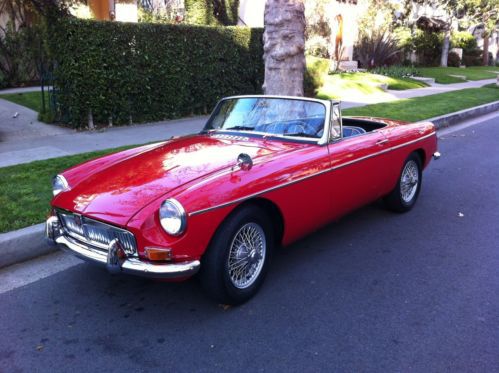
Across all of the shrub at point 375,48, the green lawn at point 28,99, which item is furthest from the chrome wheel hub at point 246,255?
the shrub at point 375,48

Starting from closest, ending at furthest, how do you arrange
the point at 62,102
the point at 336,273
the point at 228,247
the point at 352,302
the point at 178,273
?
the point at 178,273 < the point at 228,247 < the point at 352,302 < the point at 336,273 < the point at 62,102

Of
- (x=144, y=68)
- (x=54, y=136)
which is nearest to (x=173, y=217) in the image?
(x=54, y=136)

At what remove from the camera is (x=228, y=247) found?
3.30 m

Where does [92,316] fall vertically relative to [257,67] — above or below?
below

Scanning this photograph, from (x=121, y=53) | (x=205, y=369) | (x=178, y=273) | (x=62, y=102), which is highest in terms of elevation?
(x=121, y=53)

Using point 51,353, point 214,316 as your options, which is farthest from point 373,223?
point 51,353

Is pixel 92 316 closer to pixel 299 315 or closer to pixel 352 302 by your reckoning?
pixel 299 315

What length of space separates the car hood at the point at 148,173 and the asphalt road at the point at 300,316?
2.42 feet

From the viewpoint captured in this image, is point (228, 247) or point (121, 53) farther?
point (121, 53)

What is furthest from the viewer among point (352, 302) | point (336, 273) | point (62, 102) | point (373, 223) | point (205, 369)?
point (62, 102)

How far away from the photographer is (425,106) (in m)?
13.2

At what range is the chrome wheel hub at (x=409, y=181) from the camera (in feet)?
17.9

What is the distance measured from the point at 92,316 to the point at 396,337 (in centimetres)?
→ 201

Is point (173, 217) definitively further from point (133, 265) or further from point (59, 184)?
point (59, 184)
